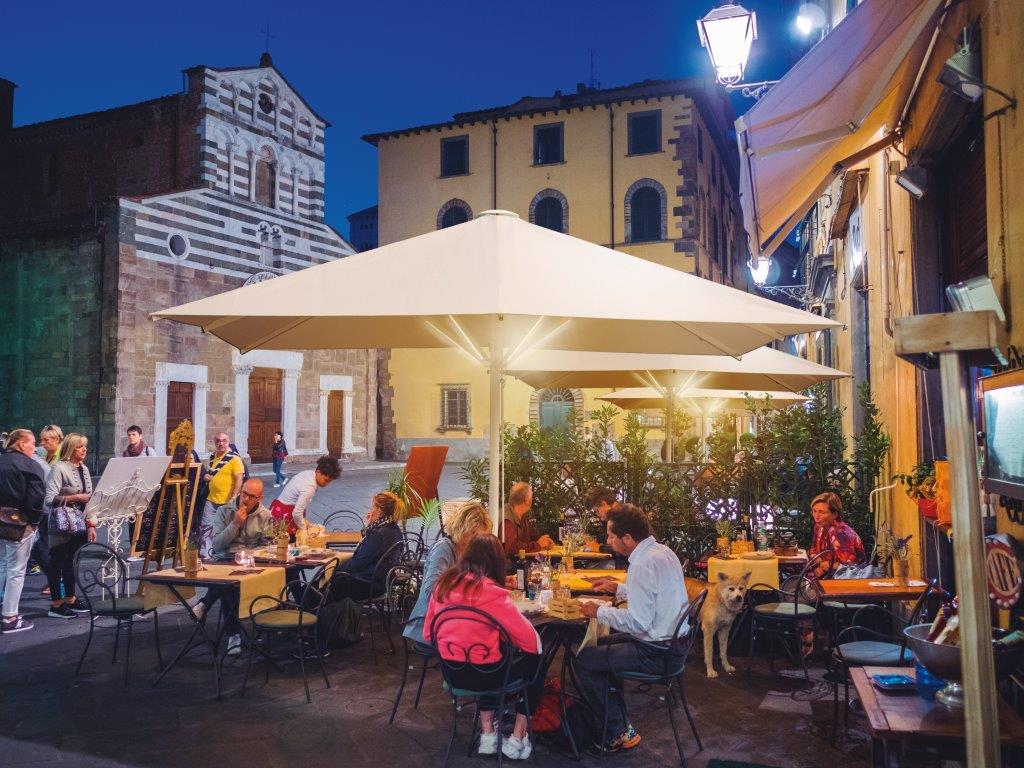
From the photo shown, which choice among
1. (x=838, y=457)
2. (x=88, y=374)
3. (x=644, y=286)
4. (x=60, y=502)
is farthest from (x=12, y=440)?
(x=88, y=374)

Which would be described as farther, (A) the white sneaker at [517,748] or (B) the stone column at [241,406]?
(B) the stone column at [241,406]

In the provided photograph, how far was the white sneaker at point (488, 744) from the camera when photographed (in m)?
4.37

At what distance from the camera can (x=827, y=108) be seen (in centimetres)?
466

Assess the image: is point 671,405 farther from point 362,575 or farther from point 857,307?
point 362,575

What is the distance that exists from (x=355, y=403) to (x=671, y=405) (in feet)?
62.3

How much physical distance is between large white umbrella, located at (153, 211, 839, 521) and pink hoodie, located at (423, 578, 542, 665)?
119 centimetres

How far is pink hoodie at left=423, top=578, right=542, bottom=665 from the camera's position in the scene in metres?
4.11

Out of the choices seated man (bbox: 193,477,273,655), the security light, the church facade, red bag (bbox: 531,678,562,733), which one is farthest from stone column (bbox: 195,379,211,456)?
the security light

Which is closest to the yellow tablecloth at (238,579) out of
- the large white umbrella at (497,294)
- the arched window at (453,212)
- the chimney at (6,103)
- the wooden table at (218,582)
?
the wooden table at (218,582)

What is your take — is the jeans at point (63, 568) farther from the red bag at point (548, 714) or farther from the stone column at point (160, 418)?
the stone column at point (160, 418)

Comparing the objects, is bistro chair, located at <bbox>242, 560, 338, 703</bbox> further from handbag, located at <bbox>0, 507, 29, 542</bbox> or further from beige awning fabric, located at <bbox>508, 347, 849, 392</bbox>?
beige awning fabric, located at <bbox>508, 347, 849, 392</bbox>

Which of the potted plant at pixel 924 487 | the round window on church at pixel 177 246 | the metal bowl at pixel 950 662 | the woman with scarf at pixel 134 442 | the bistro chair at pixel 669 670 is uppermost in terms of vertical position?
the round window on church at pixel 177 246

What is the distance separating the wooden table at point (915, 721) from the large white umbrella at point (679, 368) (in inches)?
179

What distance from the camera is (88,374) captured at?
20.0 meters
